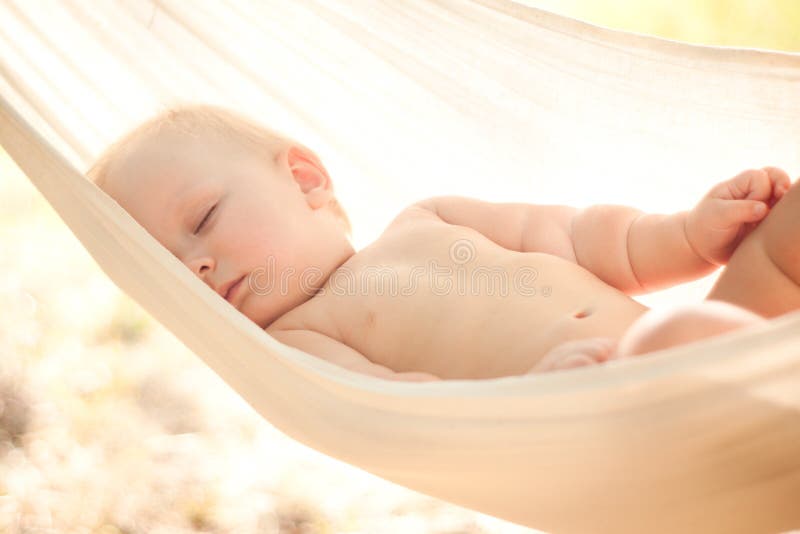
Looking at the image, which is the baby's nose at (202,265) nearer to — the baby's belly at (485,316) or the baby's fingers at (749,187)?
the baby's belly at (485,316)

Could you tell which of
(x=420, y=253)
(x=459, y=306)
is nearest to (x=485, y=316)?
Result: (x=459, y=306)

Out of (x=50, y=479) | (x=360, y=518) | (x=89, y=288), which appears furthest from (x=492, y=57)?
(x=89, y=288)

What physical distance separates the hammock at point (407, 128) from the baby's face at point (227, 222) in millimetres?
96

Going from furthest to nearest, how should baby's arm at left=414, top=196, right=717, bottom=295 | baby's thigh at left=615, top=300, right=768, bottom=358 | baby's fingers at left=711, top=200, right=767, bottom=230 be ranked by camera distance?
baby's arm at left=414, top=196, right=717, bottom=295
baby's fingers at left=711, top=200, right=767, bottom=230
baby's thigh at left=615, top=300, right=768, bottom=358

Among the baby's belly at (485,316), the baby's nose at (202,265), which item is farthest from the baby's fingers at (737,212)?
the baby's nose at (202,265)

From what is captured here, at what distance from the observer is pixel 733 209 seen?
1.05 m

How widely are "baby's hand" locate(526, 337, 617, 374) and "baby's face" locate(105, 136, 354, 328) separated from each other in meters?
0.50

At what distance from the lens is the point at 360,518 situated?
1746 millimetres

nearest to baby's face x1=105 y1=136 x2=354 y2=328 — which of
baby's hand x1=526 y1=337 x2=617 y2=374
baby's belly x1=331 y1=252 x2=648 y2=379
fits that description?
baby's belly x1=331 y1=252 x2=648 y2=379

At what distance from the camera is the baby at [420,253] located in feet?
3.48

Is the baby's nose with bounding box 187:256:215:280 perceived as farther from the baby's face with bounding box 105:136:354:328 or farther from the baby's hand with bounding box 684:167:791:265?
the baby's hand with bounding box 684:167:791:265

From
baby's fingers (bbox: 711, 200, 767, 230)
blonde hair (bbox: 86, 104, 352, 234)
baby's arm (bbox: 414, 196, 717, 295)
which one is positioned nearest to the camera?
baby's fingers (bbox: 711, 200, 767, 230)

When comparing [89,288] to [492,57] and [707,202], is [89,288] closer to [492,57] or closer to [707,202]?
[492,57]

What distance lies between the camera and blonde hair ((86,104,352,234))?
1306mm
